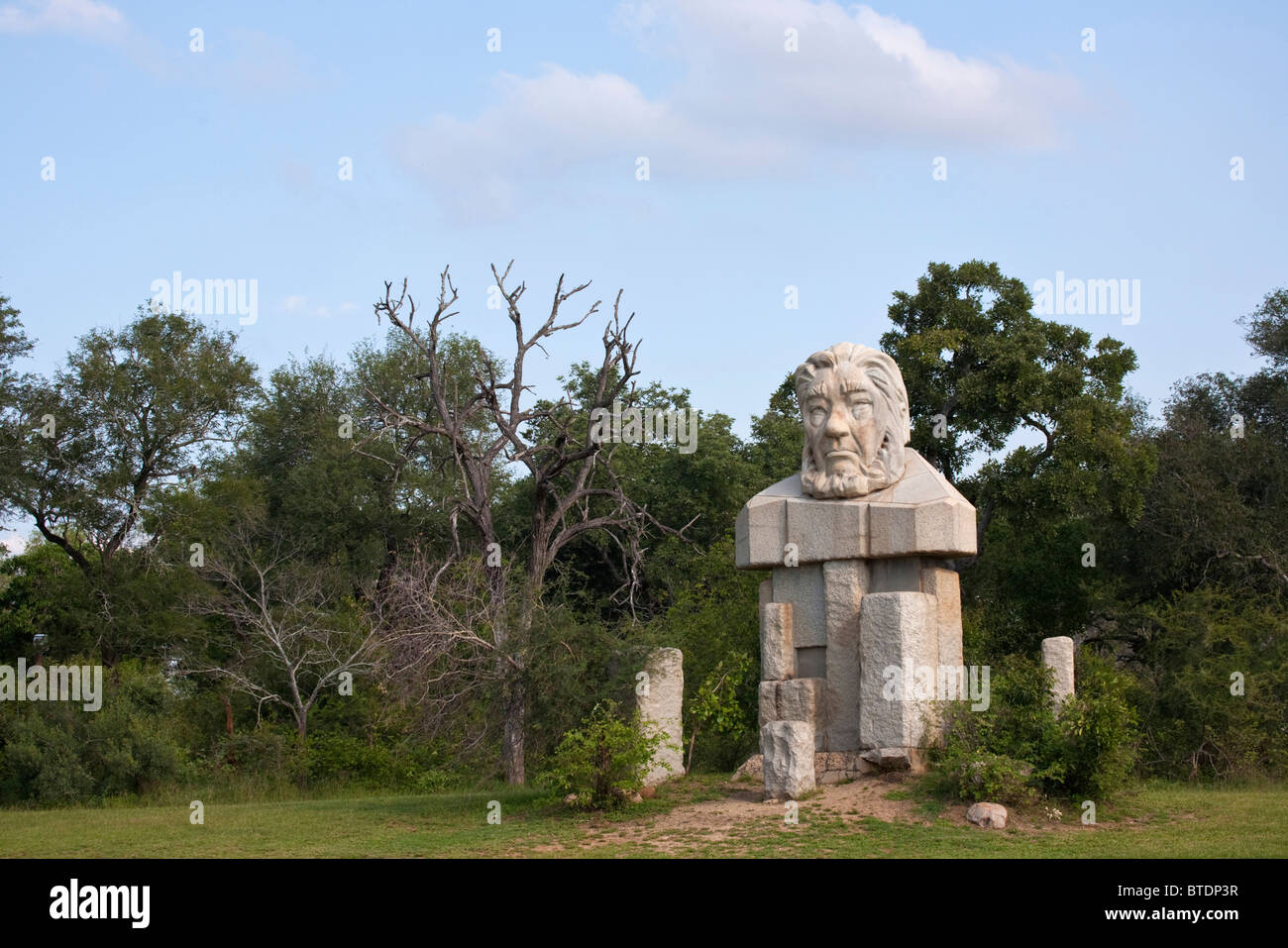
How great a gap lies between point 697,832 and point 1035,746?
3.56m

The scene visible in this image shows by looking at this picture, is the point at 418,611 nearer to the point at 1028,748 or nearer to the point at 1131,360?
the point at 1028,748

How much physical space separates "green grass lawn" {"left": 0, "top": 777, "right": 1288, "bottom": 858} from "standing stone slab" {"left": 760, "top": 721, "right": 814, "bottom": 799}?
188mm

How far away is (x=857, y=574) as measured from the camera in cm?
1602

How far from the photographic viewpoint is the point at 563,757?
49.6 feet

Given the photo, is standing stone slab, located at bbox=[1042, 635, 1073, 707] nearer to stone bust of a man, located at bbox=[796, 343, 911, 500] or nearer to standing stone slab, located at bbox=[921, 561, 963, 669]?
standing stone slab, located at bbox=[921, 561, 963, 669]

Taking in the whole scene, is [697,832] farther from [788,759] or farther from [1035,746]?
[1035,746]

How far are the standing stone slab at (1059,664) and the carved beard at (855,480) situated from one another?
2487 mm

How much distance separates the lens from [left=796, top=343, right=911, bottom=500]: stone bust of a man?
16.1 metres

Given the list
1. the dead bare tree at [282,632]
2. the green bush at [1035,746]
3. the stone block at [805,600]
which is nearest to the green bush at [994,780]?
the green bush at [1035,746]

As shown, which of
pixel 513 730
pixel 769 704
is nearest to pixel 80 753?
pixel 513 730

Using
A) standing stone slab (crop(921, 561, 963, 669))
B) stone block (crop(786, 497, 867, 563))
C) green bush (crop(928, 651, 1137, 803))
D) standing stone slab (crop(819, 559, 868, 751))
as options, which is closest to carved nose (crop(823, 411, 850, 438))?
stone block (crop(786, 497, 867, 563))

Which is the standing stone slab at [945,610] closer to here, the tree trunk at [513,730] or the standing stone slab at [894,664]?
the standing stone slab at [894,664]

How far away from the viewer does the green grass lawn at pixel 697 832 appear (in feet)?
42.1

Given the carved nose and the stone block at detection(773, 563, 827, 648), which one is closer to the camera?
the carved nose
